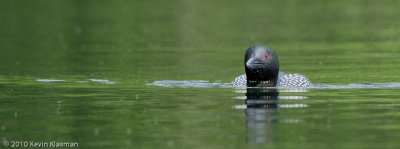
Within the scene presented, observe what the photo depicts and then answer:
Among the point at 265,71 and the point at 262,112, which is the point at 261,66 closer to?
the point at 265,71

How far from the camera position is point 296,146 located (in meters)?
12.8

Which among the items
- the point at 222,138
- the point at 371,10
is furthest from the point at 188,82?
the point at 371,10

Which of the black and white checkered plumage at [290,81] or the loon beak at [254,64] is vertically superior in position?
the loon beak at [254,64]

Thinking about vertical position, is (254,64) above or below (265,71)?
above

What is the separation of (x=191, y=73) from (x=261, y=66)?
4328 millimetres

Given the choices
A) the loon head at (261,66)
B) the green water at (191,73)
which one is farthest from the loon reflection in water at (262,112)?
the loon head at (261,66)

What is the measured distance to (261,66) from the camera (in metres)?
19.3

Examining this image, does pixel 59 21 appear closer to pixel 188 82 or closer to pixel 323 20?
pixel 323 20

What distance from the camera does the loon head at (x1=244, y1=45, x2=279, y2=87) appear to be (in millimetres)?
19266

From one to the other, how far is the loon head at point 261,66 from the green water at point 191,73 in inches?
17.0

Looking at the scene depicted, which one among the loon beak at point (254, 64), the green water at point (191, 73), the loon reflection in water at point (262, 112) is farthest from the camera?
the loon beak at point (254, 64)

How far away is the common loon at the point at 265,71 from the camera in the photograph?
19.3 m

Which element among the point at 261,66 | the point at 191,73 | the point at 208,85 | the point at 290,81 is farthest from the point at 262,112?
the point at 191,73

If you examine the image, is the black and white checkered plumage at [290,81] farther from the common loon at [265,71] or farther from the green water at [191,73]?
the green water at [191,73]
